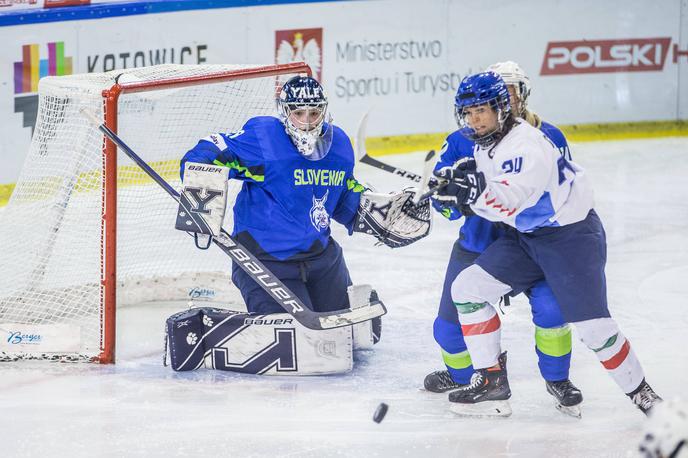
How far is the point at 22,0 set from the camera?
6.02 metres

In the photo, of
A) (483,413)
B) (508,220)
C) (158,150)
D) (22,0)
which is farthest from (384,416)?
(22,0)

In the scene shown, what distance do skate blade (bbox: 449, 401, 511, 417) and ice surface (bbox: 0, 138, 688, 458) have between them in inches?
1.0

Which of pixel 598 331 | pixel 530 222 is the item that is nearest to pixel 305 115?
pixel 530 222

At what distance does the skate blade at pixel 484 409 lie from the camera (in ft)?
11.6

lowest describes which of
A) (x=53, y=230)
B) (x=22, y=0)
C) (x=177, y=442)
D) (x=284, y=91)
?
(x=177, y=442)

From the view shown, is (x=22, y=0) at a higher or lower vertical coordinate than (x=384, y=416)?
higher

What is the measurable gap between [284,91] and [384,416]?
1.07 metres

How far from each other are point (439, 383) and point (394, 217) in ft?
1.85

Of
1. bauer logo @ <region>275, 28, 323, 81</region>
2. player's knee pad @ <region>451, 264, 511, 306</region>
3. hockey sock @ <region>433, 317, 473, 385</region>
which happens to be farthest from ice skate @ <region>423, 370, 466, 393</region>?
bauer logo @ <region>275, 28, 323, 81</region>

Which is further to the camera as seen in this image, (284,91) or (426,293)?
(426,293)

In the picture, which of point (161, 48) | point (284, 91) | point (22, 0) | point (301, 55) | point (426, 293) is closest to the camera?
point (284, 91)

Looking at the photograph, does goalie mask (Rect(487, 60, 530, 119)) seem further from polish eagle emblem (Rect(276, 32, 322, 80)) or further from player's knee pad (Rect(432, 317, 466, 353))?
polish eagle emblem (Rect(276, 32, 322, 80))

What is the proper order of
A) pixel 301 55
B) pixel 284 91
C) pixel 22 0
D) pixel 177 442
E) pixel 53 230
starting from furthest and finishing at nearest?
1. pixel 301 55
2. pixel 22 0
3. pixel 53 230
4. pixel 284 91
5. pixel 177 442

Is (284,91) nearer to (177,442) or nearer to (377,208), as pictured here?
(377,208)
